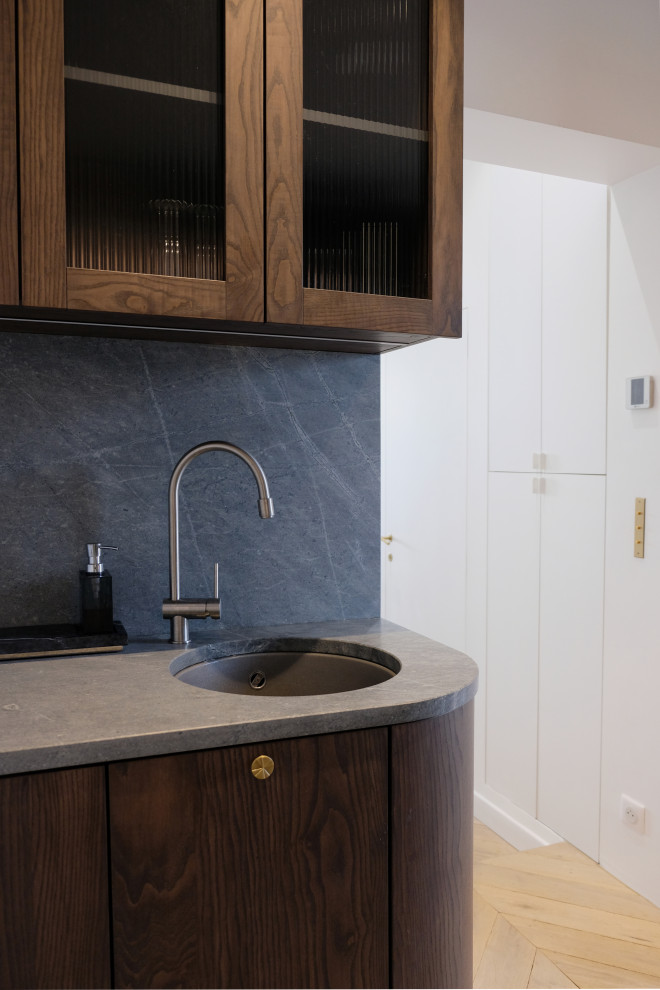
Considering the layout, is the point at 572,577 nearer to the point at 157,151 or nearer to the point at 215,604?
the point at 215,604

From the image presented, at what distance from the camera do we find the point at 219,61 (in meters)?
1.30

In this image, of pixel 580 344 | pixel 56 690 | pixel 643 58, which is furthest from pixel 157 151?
pixel 580 344

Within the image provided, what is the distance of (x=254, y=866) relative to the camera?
42.5 inches

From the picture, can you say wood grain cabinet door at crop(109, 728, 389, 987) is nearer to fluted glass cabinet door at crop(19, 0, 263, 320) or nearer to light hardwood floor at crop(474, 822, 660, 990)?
fluted glass cabinet door at crop(19, 0, 263, 320)

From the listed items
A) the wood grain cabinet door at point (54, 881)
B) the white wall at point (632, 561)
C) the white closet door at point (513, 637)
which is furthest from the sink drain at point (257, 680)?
the white closet door at point (513, 637)

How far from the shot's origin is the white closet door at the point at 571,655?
2502mm

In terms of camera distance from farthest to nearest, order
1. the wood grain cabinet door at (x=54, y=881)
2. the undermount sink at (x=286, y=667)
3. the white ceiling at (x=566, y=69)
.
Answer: the white ceiling at (x=566, y=69)
the undermount sink at (x=286, y=667)
the wood grain cabinet door at (x=54, y=881)

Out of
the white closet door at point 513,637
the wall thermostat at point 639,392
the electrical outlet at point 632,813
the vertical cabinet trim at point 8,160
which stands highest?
the vertical cabinet trim at point 8,160

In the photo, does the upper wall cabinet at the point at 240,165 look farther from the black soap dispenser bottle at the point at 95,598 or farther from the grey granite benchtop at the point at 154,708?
the grey granite benchtop at the point at 154,708

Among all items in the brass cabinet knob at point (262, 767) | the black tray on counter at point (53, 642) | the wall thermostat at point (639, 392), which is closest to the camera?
the brass cabinet knob at point (262, 767)

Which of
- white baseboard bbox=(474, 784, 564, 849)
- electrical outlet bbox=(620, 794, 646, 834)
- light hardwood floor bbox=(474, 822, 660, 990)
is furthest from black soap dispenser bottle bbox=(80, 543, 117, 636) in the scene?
white baseboard bbox=(474, 784, 564, 849)

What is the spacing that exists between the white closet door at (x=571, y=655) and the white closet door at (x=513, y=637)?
0.05 m

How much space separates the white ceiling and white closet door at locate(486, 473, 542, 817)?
122 cm

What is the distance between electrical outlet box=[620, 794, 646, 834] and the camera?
231 centimetres
